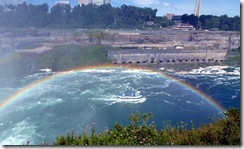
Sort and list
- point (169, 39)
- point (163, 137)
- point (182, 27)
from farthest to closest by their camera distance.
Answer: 1. point (169, 39)
2. point (182, 27)
3. point (163, 137)

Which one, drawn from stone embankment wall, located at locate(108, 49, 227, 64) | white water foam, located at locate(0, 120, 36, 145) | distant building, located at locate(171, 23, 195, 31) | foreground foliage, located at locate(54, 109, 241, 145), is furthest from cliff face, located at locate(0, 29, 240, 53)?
foreground foliage, located at locate(54, 109, 241, 145)

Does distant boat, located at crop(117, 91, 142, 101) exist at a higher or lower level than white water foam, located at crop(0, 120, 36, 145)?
higher

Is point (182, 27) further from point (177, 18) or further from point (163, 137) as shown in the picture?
point (163, 137)

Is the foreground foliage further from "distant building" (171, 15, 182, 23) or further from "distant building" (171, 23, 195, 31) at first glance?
"distant building" (171, 23, 195, 31)

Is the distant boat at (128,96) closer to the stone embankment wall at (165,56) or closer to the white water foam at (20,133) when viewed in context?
the white water foam at (20,133)

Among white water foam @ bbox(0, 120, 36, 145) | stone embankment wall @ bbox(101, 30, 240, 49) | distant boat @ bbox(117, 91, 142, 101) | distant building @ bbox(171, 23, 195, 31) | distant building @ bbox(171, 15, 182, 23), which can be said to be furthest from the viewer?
stone embankment wall @ bbox(101, 30, 240, 49)

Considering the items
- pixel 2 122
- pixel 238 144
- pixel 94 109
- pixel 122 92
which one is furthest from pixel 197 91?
pixel 238 144

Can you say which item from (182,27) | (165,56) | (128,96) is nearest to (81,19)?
(165,56)
